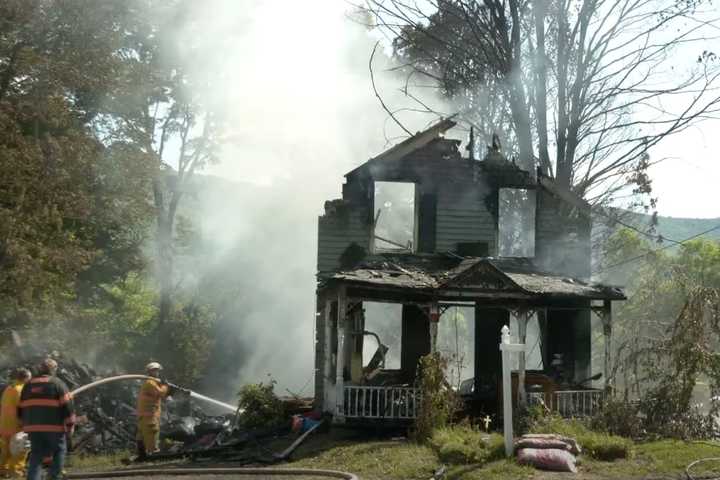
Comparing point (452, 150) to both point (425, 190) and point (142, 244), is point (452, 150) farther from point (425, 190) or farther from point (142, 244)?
point (142, 244)

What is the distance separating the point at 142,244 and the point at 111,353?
510 cm

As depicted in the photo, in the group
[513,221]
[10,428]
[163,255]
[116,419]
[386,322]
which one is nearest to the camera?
[10,428]

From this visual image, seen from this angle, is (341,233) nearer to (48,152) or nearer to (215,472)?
(215,472)

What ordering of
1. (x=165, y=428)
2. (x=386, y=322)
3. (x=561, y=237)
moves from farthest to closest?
(x=386, y=322)
(x=561, y=237)
(x=165, y=428)

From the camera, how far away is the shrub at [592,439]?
1405 centimetres

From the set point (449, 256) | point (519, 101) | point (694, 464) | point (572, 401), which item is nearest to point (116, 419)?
point (449, 256)

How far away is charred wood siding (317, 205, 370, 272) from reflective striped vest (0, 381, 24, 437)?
8.42 metres

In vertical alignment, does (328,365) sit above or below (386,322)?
below

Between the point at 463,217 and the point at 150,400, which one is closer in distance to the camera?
the point at 150,400

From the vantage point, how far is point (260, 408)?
65.1 feet

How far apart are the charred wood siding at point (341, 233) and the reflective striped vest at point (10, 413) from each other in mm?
8422

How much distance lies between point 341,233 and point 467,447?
8.37 meters

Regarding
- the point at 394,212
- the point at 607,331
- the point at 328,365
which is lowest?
the point at 328,365

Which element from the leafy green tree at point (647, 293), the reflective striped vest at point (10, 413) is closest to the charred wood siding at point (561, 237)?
the leafy green tree at point (647, 293)
